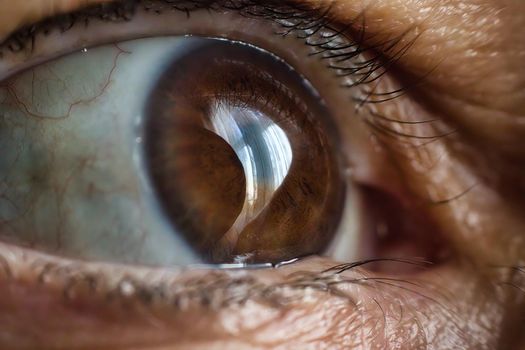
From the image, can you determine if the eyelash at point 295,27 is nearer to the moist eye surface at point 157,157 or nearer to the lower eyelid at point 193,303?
the moist eye surface at point 157,157

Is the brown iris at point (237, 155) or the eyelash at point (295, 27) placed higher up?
the eyelash at point (295, 27)

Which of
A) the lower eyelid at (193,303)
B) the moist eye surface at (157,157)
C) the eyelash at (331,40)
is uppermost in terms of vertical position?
the eyelash at (331,40)

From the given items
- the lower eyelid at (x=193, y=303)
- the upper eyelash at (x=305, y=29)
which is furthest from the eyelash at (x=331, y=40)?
the lower eyelid at (x=193, y=303)

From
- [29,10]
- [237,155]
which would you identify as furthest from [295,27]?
[29,10]

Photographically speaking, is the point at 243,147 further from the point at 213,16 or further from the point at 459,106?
the point at 459,106

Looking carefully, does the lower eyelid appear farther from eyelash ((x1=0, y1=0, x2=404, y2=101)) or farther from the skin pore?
eyelash ((x1=0, y1=0, x2=404, y2=101))

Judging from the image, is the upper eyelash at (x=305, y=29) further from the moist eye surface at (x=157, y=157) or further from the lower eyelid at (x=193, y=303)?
the lower eyelid at (x=193, y=303)

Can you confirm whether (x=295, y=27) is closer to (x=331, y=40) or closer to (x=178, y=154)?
(x=331, y=40)
